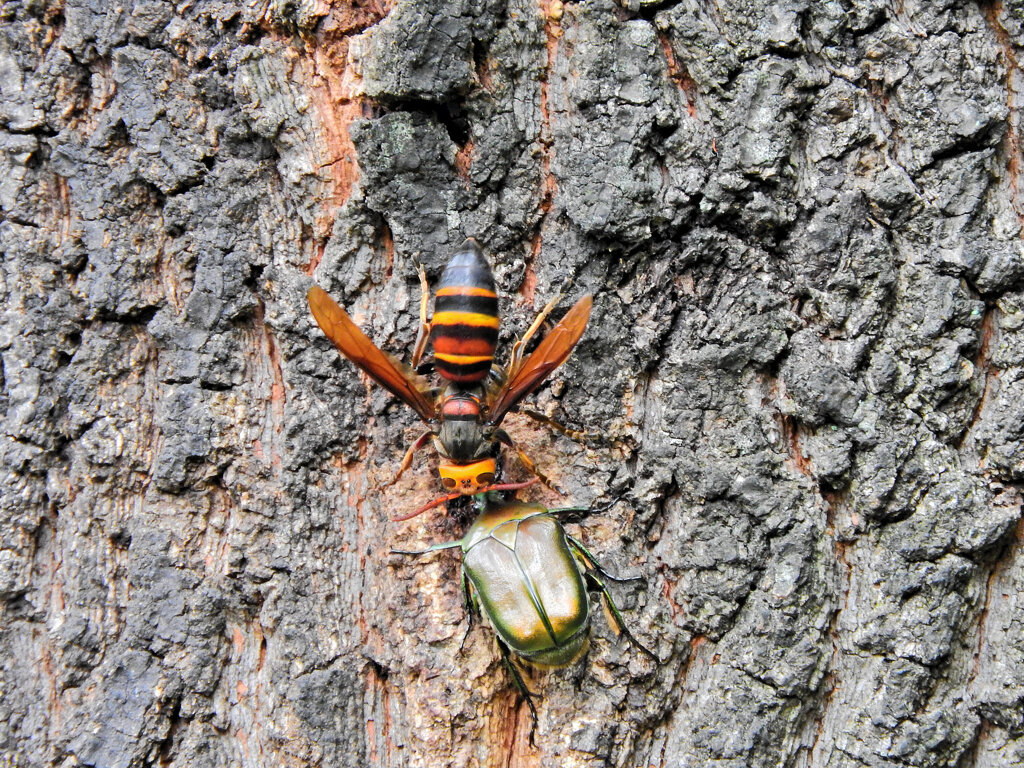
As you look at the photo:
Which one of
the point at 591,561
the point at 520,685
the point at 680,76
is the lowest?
the point at 520,685

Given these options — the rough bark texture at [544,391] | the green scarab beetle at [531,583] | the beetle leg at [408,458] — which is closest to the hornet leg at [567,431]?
the rough bark texture at [544,391]

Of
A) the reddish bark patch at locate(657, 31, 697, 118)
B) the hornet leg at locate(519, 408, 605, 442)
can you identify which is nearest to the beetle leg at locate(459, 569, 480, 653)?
the hornet leg at locate(519, 408, 605, 442)

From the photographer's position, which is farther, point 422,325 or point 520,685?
point 422,325

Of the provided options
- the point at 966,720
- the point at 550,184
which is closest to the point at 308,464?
the point at 550,184

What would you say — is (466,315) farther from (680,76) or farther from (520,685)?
(520,685)

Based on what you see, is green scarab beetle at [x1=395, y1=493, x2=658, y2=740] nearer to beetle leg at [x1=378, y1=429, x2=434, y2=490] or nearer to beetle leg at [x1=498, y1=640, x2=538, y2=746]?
beetle leg at [x1=498, y1=640, x2=538, y2=746]

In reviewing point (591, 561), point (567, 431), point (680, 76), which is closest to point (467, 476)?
point (567, 431)

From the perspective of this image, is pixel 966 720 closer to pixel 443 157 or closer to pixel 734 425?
pixel 734 425
